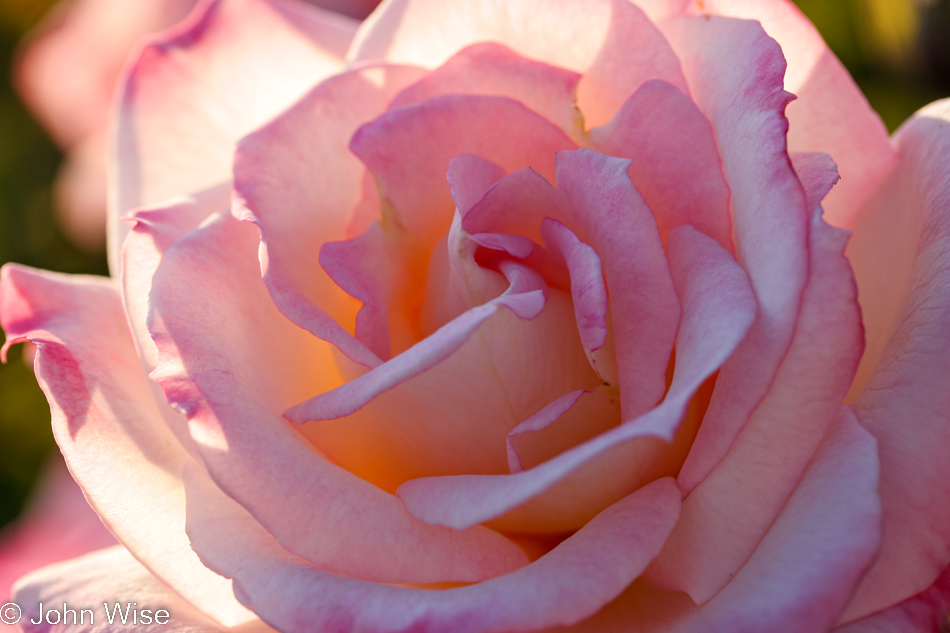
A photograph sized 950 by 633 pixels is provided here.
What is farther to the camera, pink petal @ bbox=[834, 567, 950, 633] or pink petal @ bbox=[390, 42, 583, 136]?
pink petal @ bbox=[390, 42, 583, 136]

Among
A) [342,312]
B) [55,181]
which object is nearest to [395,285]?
[342,312]

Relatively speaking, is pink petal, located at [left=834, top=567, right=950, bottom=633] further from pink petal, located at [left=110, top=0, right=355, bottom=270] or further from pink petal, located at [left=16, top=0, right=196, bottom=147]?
pink petal, located at [left=16, top=0, right=196, bottom=147]

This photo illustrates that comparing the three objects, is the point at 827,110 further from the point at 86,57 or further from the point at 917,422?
the point at 86,57

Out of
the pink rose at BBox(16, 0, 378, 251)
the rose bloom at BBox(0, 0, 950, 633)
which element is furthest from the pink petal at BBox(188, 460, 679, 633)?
the pink rose at BBox(16, 0, 378, 251)

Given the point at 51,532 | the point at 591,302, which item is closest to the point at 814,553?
the point at 591,302

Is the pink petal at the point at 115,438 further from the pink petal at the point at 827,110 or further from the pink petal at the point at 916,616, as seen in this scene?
the pink petal at the point at 827,110

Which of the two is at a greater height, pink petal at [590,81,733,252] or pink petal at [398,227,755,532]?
pink petal at [590,81,733,252]

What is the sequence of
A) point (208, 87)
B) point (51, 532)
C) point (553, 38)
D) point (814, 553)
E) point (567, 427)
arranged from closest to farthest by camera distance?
point (814, 553), point (567, 427), point (553, 38), point (208, 87), point (51, 532)
